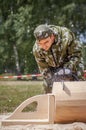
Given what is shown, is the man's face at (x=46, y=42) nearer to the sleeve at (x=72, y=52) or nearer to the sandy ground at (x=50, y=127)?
the sleeve at (x=72, y=52)

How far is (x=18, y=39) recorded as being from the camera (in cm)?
3441

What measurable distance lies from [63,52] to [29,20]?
92.8ft

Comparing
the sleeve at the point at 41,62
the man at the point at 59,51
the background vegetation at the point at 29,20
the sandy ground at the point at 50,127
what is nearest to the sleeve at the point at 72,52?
the man at the point at 59,51

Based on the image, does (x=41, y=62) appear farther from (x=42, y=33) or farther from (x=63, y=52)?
(x=42, y=33)

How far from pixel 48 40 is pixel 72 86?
0.61 metres

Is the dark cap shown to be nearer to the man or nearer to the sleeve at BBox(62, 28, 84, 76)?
the man

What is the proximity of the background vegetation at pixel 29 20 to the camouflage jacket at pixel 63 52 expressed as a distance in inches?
975

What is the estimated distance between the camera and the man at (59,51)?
5.66 meters

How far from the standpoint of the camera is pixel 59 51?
580 centimetres

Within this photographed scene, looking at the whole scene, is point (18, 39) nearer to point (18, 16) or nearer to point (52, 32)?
point (18, 16)

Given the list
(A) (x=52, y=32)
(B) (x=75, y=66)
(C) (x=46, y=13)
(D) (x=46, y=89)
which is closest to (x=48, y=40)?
(A) (x=52, y=32)

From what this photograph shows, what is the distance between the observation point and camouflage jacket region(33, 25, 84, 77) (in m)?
5.77

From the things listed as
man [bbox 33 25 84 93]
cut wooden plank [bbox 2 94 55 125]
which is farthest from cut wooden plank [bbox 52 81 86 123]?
man [bbox 33 25 84 93]

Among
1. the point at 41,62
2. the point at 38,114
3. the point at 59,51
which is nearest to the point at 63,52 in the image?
the point at 59,51
